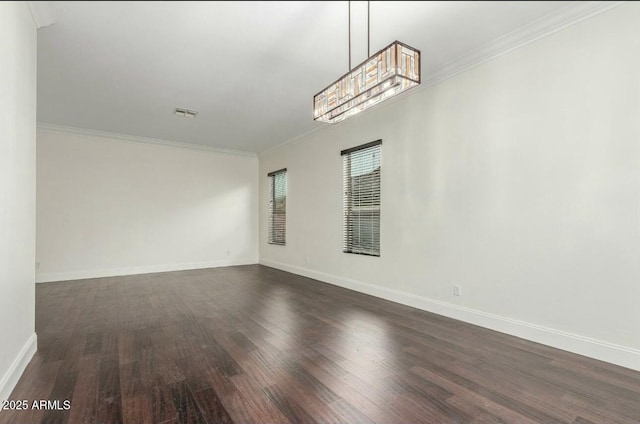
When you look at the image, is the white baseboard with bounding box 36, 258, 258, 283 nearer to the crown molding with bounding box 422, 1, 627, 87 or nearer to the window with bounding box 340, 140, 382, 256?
the window with bounding box 340, 140, 382, 256

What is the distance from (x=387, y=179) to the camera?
4465 mm

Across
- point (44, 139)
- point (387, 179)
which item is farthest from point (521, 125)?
point (44, 139)

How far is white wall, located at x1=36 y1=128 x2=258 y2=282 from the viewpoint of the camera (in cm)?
A: 588

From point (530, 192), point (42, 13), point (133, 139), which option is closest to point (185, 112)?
point (133, 139)

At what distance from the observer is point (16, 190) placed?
7.29ft

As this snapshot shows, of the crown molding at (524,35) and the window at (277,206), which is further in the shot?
the window at (277,206)

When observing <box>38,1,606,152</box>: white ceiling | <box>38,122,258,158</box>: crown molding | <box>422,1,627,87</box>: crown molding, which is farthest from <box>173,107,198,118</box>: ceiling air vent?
<box>422,1,627,87</box>: crown molding

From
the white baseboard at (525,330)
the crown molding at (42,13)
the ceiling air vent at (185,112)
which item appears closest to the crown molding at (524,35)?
the white baseboard at (525,330)

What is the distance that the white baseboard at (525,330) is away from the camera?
243 centimetres

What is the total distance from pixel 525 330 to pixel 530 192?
1.30 m

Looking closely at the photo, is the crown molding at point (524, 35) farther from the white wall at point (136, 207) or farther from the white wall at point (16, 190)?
the white wall at point (136, 207)

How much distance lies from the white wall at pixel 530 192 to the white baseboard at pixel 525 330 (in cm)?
1

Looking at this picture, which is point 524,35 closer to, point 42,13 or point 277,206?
point 42,13

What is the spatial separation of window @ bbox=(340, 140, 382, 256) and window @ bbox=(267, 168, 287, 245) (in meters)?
2.25
